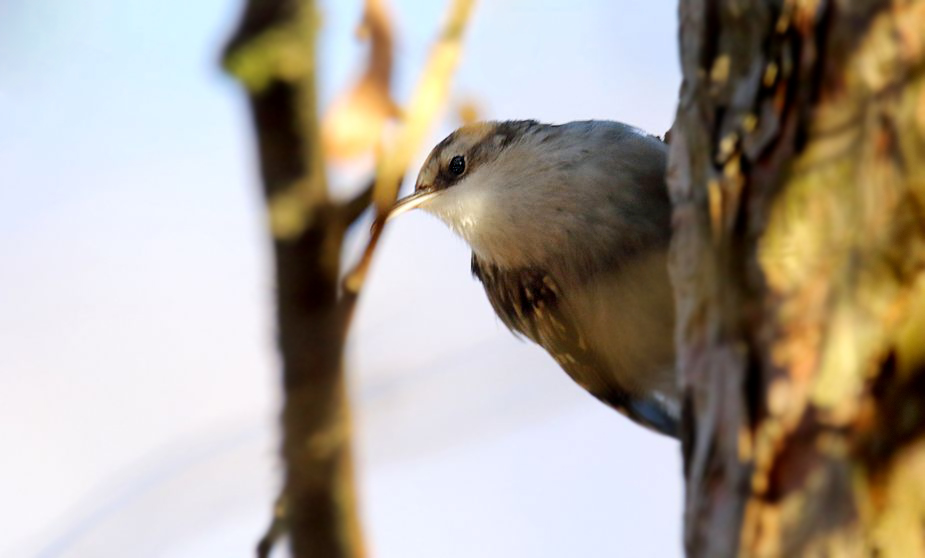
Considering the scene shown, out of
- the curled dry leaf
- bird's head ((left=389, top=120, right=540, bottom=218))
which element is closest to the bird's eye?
bird's head ((left=389, top=120, right=540, bottom=218))

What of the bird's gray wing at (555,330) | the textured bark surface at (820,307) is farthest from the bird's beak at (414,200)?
the textured bark surface at (820,307)

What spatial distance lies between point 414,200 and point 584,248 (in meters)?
0.81

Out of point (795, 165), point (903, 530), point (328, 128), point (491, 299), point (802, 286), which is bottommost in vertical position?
point (903, 530)

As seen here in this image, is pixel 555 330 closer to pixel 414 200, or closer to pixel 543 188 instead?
pixel 543 188

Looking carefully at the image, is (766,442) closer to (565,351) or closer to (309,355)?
(309,355)

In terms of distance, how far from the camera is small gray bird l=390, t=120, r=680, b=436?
3.03 metres

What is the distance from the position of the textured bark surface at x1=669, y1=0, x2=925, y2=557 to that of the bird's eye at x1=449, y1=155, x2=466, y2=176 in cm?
214

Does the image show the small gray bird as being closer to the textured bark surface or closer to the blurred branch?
the blurred branch

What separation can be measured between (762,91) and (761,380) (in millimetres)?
492

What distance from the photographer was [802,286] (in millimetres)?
1650

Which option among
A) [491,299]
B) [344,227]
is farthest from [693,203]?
[491,299]

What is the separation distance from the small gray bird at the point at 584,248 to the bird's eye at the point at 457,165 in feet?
0.26

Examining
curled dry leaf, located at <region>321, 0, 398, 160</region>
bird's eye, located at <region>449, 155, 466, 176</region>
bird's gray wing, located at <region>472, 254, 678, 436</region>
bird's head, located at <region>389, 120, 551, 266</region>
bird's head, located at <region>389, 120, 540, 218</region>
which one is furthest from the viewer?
bird's eye, located at <region>449, 155, 466, 176</region>

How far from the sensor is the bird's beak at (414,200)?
11.7ft
